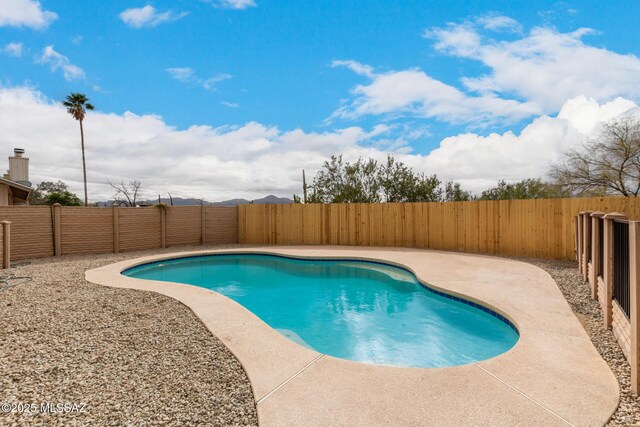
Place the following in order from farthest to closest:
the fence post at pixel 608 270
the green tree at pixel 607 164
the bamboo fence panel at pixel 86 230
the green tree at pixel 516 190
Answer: the green tree at pixel 516 190 < the green tree at pixel 607 164 < the bamboo fence panel at pixel 86 230 < the fence post at pixel 608 270

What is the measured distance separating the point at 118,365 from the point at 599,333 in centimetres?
461

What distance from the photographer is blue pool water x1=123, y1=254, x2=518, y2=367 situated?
3.59 m

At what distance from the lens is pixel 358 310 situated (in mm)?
5113

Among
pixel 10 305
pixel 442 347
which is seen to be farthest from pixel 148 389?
pixel 10 305

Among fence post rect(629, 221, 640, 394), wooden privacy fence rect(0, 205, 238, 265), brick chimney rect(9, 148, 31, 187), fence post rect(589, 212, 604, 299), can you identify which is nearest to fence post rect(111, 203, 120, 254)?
wooden privacy fence rect(0, 205, 238, 265)

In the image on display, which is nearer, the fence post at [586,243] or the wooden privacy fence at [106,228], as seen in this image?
the fence post at [586,243]

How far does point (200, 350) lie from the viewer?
286 centimetres

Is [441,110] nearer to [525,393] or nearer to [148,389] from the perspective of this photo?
[525,393]

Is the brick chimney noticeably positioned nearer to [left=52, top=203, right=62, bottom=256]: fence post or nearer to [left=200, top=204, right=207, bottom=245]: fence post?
[left=52, top=203, right=62, bottom=256]: fence post

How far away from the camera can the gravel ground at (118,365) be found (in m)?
1.94

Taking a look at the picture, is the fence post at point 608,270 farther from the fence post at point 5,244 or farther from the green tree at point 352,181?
the green tree at point 352,181

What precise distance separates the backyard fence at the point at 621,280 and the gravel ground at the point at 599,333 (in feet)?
0.25

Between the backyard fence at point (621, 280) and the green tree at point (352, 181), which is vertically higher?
the green tree at point (352, 181)

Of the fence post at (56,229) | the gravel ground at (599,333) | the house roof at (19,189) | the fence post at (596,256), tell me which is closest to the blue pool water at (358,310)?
the gravel ground at (599,333)
